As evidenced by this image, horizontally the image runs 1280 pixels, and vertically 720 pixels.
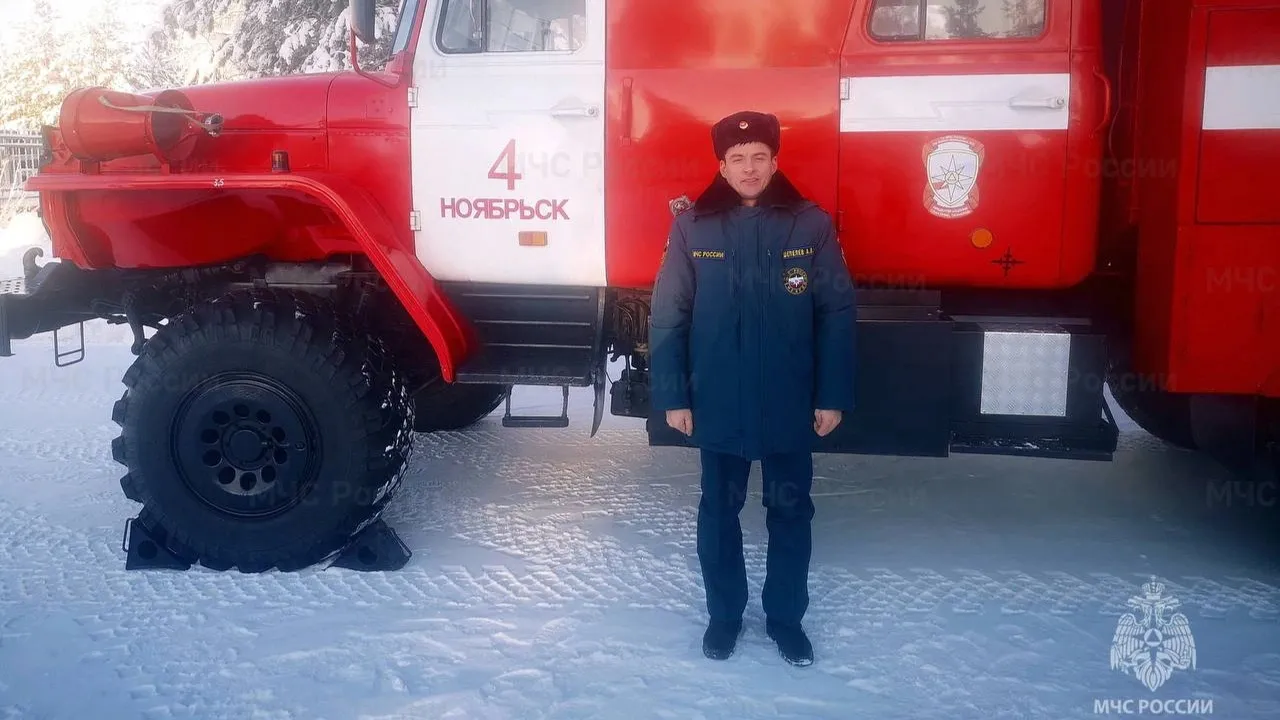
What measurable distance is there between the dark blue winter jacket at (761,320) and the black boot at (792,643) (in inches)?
24.5

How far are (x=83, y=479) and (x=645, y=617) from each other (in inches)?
128

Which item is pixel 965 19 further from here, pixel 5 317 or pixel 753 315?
pixel 5 317

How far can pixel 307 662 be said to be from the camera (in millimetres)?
2898

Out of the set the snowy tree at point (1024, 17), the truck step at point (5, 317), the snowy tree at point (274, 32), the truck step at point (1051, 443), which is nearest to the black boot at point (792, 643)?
the truck step at point (1051, 443)

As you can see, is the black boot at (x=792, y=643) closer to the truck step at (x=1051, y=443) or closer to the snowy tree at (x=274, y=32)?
the truck step at (x=1051, y=443)

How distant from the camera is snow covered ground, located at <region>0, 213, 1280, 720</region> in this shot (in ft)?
8.89

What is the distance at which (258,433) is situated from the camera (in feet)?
11.6

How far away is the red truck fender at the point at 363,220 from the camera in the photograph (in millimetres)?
3373

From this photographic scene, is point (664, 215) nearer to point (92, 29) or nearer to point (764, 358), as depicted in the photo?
A: point (764, 358)

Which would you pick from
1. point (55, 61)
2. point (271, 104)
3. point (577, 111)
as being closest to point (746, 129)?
point (577, 111)

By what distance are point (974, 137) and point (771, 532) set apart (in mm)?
1612

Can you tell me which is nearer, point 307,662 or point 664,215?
point 307,662

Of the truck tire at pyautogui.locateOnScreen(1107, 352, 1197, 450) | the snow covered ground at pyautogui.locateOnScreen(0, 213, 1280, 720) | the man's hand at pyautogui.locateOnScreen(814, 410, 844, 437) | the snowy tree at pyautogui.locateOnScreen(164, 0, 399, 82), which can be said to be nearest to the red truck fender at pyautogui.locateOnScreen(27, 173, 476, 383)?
the snow covered ground at pyautogui.locateOnScreen(0, 213, 1280, 720)

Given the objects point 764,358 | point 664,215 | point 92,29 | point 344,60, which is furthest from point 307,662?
point 92,29
